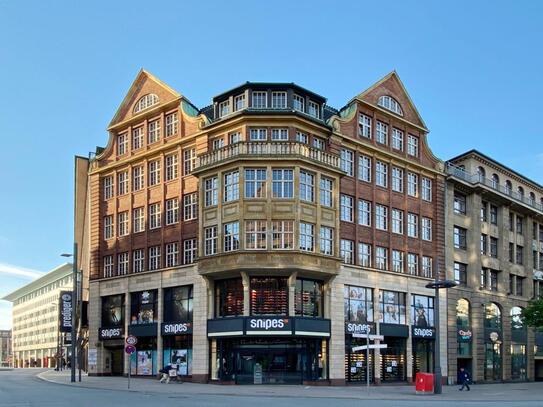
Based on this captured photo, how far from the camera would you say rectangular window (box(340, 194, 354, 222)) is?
53.2m

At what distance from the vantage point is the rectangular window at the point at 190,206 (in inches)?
2105

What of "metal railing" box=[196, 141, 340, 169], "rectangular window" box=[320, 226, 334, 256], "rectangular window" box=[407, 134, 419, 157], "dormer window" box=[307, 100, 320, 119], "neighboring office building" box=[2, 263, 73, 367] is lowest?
"neighboring office building" box=[2, 263, 73, 367]

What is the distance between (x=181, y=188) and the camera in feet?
180

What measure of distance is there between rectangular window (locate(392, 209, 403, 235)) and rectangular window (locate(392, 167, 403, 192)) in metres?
1.79

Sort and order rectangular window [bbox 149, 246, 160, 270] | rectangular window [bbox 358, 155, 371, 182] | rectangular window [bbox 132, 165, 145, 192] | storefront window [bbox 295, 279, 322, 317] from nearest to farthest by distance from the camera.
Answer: storefront window [bbox 295, 279, 322, 317]
rectangular window [bbox 358, 155, 371, 182]
rectangular window [bbox 149, 246, 160, 270]
rectangular window [bbox 132, 165, 145, 192]

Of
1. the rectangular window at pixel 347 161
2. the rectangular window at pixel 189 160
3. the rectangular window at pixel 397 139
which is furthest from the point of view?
the rectangular window at pixel 397 139

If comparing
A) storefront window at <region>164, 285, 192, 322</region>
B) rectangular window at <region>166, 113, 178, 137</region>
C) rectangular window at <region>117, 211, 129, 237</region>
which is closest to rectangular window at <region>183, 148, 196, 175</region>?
rectangular window at <region>166, 113, 178, 137</region>

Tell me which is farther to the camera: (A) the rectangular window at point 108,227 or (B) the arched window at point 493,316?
(B) the arched window at point 493,316

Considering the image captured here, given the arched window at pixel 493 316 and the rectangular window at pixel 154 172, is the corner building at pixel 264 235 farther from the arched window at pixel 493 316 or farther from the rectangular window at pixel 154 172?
the arched window at pixel 493 316

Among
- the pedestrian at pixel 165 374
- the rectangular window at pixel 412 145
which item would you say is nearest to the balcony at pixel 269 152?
the rectangular window at pixel 412 145

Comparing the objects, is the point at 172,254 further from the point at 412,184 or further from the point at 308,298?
the point at 412,184

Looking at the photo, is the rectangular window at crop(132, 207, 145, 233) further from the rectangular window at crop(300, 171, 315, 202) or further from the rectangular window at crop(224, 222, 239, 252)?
the rectangular window at crop(300, 171, 315, 202)

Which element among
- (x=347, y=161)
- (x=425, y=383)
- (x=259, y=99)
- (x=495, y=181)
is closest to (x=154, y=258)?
(x=259, y=99)

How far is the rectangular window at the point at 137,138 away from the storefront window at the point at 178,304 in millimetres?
12503
